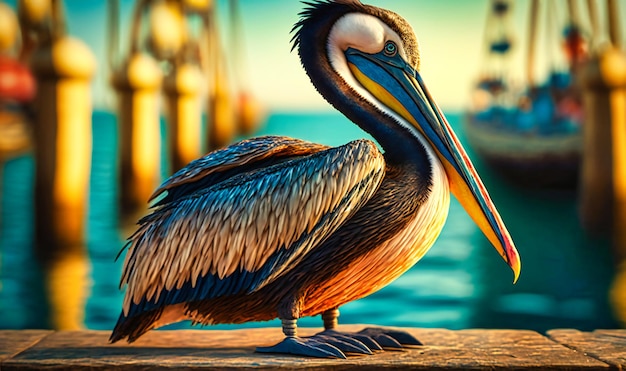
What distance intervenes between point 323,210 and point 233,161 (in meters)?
0.41

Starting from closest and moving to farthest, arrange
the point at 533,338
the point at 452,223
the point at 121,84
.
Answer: the point at 533,338, the point at 121,84, the point at 452,223

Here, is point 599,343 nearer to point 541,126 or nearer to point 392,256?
point 392,256

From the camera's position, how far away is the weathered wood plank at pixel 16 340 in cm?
301

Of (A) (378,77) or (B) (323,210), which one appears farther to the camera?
(A) (378,77)

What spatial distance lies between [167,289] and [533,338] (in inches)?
56.9

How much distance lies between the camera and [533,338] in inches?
130

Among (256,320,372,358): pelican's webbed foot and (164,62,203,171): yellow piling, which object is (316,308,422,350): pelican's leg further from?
(164,62,203,171): yellow piling

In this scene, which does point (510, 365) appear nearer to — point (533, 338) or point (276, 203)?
point (533, 338)

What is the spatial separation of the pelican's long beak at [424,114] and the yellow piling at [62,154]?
185 inches

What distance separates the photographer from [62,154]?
7660mm

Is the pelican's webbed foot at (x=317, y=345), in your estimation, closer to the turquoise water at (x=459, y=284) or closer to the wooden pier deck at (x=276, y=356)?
the wooden pier deck at (x=276, y=356)

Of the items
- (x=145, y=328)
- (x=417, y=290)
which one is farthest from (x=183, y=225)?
(x=417, y=290)

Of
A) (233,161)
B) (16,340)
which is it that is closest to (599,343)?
(233,161)

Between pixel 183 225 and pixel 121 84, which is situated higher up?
pixel 121 84
